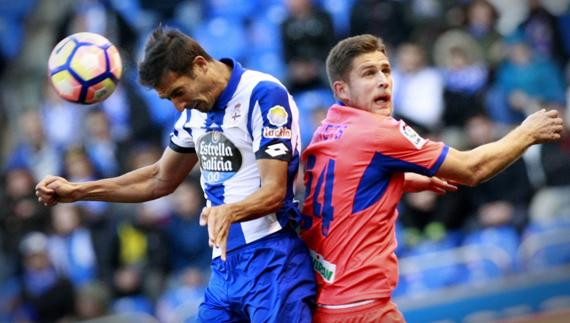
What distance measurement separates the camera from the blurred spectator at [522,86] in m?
12.3

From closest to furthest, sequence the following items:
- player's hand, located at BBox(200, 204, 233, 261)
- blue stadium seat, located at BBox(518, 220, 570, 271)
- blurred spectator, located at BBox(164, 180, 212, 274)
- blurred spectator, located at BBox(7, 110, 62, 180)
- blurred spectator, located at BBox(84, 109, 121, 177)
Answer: player's hand, located at BBox(200, 204, 233, 261)
blue stadium seat, located at BBox(518, 220, 570, 271)
blurred spectator, located at BBox(164, 180, 212, 274)
blurred spectator, located at BBox(84, 109, 121, 177)
blurred spectator, located at BBox(7, 110, 62, 180)

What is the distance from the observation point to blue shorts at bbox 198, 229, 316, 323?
20.1 ft

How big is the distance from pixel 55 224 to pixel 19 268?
24.0 inches

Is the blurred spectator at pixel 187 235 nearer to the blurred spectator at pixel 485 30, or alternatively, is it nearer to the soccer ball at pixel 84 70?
the blurred spectator at pixel 485 30

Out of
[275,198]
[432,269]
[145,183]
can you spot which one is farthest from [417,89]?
[275,198]

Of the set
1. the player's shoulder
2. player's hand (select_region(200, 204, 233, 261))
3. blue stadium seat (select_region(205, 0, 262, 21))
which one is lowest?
player's hand (select_region(200, 204, 233, 261))

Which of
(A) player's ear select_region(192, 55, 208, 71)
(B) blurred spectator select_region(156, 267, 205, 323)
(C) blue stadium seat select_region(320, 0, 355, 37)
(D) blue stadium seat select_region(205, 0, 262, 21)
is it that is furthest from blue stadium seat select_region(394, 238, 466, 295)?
(A) player's ear select_region(192, 55, 208, 71)

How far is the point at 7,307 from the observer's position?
1290 centimetres

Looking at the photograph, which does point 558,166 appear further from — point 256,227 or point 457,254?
point 256,227

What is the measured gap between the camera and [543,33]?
13.1m

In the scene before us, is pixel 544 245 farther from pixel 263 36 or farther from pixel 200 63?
pixel 200 63

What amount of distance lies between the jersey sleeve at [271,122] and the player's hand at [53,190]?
3.69ft

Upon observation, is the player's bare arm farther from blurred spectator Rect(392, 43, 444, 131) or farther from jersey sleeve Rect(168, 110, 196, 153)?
blurred spectator Rect(392, 43, 444, 131)

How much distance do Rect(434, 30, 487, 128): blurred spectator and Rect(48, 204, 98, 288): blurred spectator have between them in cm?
403
